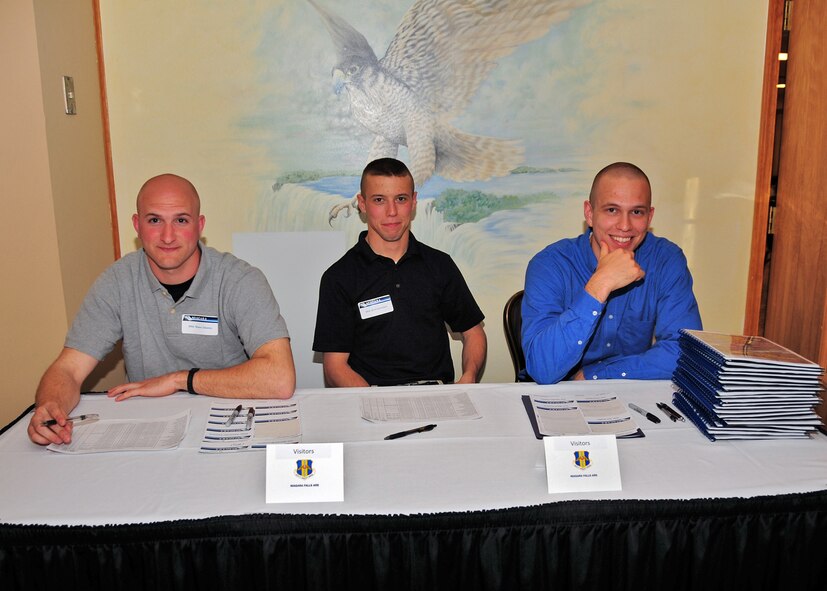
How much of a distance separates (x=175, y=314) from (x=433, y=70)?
1810 millimetres

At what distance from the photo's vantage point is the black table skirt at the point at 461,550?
120cm

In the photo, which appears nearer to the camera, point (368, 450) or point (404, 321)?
point (368, 450)

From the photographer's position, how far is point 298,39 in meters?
3.10

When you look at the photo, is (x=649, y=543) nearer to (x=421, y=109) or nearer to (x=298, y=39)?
(x=421, y=109)

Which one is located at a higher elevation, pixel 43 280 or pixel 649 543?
pixel 43 280

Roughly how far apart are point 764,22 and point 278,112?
2.49m

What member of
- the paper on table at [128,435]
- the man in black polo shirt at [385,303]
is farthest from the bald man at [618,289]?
the paper on table at [128,435]

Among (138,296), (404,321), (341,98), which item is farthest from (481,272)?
(138,296)

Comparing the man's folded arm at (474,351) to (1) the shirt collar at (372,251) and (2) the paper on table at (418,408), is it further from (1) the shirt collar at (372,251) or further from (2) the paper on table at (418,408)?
(2) the paper on table at (418,408)

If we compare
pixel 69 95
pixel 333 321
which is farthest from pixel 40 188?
pixel 333 321

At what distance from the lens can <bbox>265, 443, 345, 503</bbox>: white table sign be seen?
4.10 feet

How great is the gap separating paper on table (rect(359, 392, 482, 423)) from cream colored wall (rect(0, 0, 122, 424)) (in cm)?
169

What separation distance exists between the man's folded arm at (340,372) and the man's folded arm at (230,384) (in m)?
0.63

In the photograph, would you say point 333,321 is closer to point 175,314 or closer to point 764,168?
point 175,314
